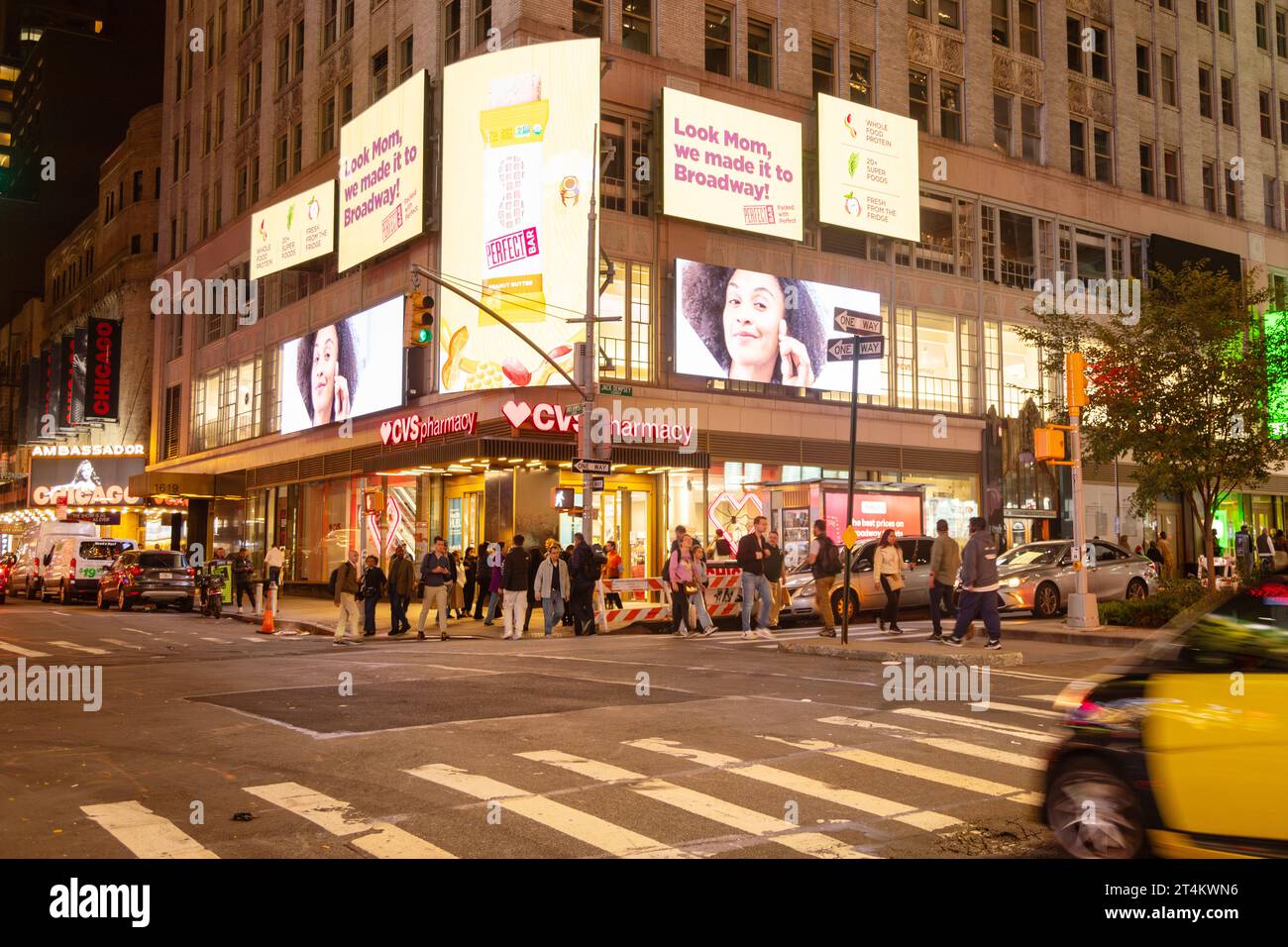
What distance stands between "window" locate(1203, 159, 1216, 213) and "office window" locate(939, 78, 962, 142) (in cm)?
1509

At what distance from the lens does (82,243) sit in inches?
3177

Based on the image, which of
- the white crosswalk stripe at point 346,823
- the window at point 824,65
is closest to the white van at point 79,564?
the window at point 824,65

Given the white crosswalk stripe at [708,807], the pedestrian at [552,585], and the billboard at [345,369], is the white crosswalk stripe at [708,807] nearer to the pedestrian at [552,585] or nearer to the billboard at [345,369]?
the pedestrian at [552,585]

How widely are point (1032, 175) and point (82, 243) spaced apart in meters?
66.7

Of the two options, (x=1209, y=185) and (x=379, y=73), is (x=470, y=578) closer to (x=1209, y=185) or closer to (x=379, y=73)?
(x=379, y=73)

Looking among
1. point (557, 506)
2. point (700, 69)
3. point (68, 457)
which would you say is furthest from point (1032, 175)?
point (68, 457)

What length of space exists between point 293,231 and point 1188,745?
41.5 meters

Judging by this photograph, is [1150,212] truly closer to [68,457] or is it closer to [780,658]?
[780,658]

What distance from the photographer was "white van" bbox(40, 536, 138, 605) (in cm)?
3697

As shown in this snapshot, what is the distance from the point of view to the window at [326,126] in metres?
41.9

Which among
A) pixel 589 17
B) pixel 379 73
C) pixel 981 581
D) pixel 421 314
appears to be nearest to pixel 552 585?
pixel 421 314

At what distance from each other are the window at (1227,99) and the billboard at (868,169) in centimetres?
2132

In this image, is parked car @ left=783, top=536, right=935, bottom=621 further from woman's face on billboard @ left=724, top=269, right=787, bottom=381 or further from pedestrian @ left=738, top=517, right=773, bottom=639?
woman's face on billboard @ left=724, top=269, right=787, bottom=381

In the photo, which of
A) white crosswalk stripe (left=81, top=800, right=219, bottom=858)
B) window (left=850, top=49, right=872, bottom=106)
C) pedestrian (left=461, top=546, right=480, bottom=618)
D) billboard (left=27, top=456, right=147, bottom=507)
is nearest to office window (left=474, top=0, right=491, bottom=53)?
window (left=850, top=49, right=872, bottom=106)
